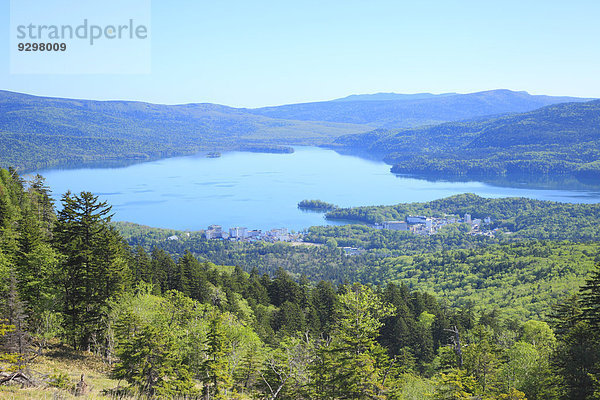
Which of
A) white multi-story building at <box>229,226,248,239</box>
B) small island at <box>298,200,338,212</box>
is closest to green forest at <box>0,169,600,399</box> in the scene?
white multi-story building at <box>229,226,248,239</box>

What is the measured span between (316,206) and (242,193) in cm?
3207

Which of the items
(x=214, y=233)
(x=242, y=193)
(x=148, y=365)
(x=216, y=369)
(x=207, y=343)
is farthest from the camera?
(x=242, y=193)

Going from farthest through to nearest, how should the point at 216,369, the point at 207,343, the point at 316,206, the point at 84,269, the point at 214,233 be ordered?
the point at 316,206, the point at 214,233, the point at 84,269, the point at 207,343, the point at 216,369

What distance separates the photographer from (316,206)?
136 meters

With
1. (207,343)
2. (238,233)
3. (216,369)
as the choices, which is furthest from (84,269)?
(238,233)

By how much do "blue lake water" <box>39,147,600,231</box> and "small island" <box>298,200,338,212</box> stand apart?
265cm

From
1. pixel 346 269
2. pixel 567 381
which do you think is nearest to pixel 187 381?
pixel 567 381

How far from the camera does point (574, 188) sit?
160 meters

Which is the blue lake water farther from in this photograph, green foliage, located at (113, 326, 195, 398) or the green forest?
green foliage, located at (113, 326, 195, 398)

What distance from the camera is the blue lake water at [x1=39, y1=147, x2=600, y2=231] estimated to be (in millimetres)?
121500

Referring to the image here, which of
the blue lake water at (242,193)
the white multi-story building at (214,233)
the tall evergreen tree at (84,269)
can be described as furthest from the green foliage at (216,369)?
the blue lake water at (242,193)

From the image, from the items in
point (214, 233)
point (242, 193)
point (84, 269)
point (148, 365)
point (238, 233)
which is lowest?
point (238, 233)

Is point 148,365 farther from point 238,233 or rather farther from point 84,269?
point 238,233

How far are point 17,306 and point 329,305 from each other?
2645 centimetres
